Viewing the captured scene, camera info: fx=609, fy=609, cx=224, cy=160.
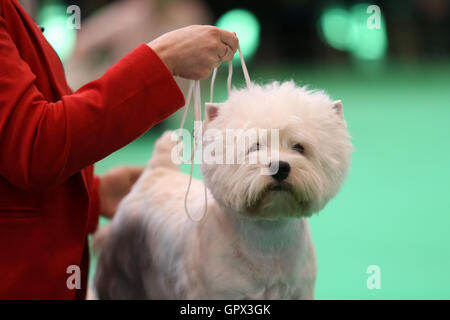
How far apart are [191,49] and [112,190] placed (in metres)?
1.14

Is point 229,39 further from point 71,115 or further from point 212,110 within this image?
point 71,115

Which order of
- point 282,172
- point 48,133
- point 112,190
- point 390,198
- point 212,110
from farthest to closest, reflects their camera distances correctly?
point 390,198 → point 112,190 → point 212,110 → point 282,172 → point 48,133

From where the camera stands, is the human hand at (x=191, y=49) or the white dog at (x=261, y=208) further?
the white dog at (x=261, y=208)

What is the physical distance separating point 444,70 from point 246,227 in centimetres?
757

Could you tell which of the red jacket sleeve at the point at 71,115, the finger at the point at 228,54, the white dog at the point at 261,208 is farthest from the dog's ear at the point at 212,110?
the red jacket sleeve at the point at 71,115

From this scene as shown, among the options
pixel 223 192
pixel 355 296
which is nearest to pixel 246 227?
pixel 223 192

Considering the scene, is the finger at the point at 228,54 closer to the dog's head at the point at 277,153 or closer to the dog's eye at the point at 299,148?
the dog's head at the point at 277,153

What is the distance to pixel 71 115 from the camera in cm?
131

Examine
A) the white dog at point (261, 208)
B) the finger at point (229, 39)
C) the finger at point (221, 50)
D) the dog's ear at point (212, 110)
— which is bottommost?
the white dog at point (261, 208)

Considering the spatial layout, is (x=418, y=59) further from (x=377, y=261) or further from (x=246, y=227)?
(x=246, y=227)

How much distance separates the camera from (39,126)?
129cm

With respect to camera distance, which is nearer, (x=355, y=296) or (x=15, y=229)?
(x=15, y=229)

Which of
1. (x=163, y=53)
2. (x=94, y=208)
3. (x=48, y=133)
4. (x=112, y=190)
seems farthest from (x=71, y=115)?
(x=112, y=190)

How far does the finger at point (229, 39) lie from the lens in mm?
1479
